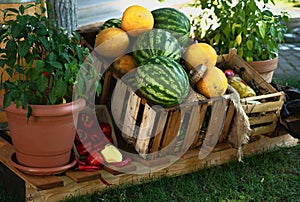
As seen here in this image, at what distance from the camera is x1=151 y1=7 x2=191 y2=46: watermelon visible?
3.98 meters

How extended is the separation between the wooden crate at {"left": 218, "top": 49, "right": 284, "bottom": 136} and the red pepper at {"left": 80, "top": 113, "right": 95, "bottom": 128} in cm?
99

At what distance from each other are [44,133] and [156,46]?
0.97 meters

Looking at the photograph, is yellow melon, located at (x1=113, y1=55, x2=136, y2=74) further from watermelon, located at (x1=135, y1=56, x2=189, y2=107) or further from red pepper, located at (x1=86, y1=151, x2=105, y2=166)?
red pepper, located at (x1=86, y1=151, x2=105, y2=166)

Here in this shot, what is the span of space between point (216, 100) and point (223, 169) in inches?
20.3

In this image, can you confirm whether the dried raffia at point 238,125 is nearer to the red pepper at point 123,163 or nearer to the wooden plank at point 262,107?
the wooden plank at point 262,107

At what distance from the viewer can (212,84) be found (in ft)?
12.1


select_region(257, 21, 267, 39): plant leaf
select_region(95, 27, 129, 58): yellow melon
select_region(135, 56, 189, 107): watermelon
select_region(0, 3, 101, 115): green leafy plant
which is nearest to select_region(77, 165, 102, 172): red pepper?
select_region(0, 3, 101, 115): green leafy plant

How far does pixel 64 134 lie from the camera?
10.7 feet

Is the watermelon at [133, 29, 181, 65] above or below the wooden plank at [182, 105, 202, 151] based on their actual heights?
above

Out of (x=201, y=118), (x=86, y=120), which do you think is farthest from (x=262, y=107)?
(x=86, y=120)

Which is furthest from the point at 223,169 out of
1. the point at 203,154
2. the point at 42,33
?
the point at 42,33

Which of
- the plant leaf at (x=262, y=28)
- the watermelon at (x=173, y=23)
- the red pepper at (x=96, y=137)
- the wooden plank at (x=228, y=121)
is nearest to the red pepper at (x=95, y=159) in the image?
the red pepper at (x=96, y=137)

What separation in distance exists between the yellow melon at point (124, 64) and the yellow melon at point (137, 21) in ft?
0.60

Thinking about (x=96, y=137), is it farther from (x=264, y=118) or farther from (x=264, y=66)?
(x=264, y=66)
